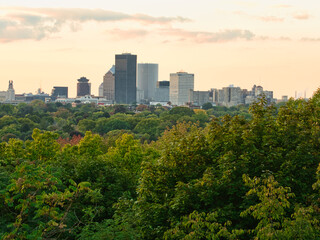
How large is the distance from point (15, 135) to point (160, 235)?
86181 mm

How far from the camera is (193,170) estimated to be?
921 inches

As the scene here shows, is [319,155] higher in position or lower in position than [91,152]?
higher

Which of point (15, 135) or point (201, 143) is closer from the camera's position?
point (201, 143)

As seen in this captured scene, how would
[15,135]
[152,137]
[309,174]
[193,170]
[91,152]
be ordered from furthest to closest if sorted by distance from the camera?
[152,137] < [15,135] < [91,152] < [193,170] < [309,174]

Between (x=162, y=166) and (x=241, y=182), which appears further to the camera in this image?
(x=162, y=166)

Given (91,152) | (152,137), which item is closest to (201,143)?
(91,152)

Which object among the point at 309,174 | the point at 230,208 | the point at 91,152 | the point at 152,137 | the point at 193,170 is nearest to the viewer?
the point at 230,208

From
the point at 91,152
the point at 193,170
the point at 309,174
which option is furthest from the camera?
the point at 91,152

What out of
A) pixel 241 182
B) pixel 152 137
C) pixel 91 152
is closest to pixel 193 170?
pixel 241 182

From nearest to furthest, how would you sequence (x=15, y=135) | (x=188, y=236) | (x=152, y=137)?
(x=188, y=236)
(x=15, y=135)
(x=152, y=137)

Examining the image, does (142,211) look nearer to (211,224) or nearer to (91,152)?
(211,224)

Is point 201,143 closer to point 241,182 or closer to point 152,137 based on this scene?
point 241,182

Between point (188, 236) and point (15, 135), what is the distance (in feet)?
293

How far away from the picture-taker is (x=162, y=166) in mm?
23547
